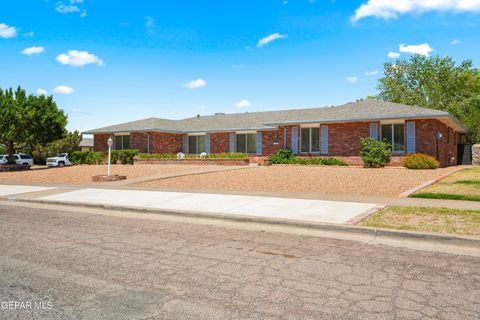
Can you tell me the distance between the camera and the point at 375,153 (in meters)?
22.7

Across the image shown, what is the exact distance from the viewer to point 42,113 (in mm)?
31609

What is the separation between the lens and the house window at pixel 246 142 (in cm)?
3203

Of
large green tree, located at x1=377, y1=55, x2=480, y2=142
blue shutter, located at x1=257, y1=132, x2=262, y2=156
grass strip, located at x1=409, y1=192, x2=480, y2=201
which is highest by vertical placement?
large green tree, located at x1=377, y1=55, x2=480, y2=142

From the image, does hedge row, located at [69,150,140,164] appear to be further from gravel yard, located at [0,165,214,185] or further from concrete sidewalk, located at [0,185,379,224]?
concrete sidewalk, located at [0,185,379,224]

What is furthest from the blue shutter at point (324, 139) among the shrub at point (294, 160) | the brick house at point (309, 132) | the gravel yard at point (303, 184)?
the gravel yard at point (303, 184)

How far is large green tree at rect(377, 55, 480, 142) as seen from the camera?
161 feet

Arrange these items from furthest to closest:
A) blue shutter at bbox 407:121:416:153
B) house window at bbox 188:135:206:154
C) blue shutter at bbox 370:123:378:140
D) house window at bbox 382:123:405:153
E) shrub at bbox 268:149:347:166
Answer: house window at bbox 188:135:206:154
shrub at bbox 268:149:347:166
blue shutter at bbox 370:123:378:140
house window at bbox 382:123:405:153
blue shutter at bbox 407:121:416:153

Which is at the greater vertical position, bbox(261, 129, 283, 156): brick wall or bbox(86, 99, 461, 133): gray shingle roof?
bbox(86, 99, 461, 133): gray shingle roof

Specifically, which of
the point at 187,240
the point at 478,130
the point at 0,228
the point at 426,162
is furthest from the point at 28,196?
the point at 478,130

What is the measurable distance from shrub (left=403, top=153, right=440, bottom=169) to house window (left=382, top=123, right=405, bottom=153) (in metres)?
2.38

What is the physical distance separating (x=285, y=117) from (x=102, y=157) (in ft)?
55.0

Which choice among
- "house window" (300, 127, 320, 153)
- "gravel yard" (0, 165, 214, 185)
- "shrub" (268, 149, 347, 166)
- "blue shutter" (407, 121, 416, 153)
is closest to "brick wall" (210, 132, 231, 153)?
"shrub" (268, 149, 347, 166)

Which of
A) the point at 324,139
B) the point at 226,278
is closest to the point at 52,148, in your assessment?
the point at 324,139

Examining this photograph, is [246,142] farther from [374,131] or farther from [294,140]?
[374,131]
